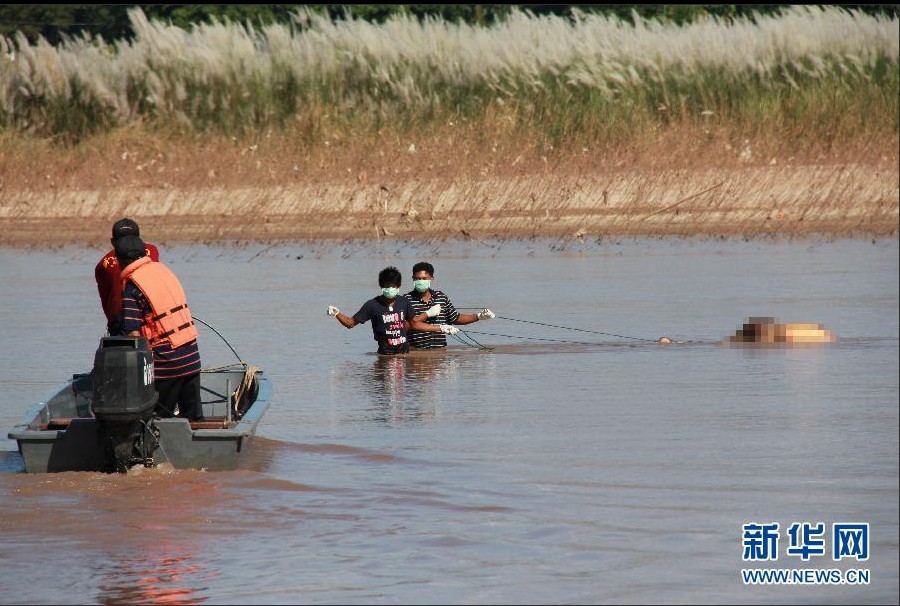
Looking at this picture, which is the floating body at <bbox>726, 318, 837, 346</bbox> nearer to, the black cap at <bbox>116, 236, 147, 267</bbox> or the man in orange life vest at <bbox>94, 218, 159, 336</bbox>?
the man in orange life vest at <bbox>94, 218, 159, 336</bbox>

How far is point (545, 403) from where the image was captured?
40.9 feet

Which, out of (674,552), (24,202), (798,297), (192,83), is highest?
(192,83)

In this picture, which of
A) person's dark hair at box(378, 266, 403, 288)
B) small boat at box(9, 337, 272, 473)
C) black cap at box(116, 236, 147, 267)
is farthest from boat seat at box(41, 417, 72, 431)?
person's dark hair at box(378, 266, 403, 288)

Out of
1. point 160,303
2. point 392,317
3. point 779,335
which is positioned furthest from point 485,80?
point 160,303

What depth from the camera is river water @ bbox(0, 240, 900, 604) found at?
816 centimetres

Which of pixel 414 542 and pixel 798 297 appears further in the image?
pixel 798 297

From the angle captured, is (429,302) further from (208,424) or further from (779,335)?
(208,424)

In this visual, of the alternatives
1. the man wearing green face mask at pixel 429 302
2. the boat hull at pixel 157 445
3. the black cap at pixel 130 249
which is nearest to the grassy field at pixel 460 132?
the man wearing green face mask at pixel 429 302

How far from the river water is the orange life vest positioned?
2.87 feet

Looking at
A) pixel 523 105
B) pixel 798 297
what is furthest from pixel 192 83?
pixel 798 297

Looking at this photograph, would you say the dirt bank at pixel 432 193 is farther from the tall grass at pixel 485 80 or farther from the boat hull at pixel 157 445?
the boat hull at pixel 157 445

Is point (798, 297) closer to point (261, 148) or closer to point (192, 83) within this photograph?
point (261, 148)

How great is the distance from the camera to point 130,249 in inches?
406

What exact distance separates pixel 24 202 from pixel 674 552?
1909 centimetres
